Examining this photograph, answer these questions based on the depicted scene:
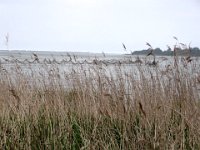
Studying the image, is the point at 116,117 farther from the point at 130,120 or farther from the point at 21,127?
the point at 21,127

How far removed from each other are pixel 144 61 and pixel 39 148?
2.69 meters

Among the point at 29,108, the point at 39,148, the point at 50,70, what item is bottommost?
the point at 39,148

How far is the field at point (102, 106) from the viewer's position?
13.0 ft

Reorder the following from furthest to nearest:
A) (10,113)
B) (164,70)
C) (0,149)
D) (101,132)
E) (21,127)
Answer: (164,70) < (10,113) < (21,127) < (101,132) < (0,149)

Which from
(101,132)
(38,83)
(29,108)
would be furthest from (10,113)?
(38,83)

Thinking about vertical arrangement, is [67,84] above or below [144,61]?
below

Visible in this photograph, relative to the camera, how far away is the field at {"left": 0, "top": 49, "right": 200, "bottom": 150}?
13.0 feet

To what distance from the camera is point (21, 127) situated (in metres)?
4.73

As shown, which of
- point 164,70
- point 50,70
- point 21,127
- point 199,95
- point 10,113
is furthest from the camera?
point 50,70

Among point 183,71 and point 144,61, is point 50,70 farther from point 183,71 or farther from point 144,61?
point 183,71

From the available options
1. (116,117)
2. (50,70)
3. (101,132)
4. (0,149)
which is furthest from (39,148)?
(50,70)

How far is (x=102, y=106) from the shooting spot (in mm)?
5328

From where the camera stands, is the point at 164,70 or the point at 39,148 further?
the point at 164,70

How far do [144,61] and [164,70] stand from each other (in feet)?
1.38
